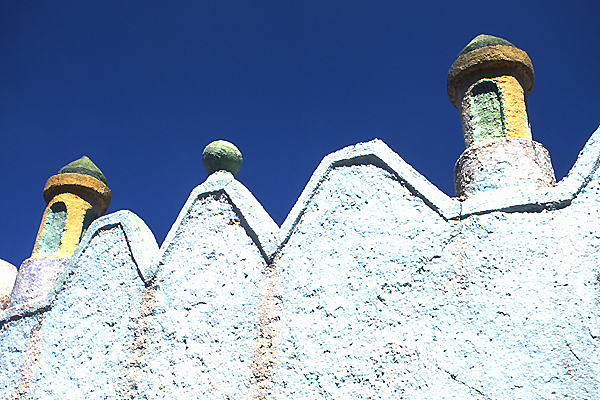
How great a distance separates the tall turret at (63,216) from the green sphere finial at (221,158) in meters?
1.59

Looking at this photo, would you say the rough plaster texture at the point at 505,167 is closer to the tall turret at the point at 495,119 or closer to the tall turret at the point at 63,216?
the tall turret at the point at 495,119

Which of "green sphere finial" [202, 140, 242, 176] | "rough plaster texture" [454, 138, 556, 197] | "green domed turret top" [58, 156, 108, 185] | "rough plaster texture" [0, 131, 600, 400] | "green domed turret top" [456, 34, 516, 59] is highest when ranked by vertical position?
"green domed turret top" [58, 156, 108, 185]

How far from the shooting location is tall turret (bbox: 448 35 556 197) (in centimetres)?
261

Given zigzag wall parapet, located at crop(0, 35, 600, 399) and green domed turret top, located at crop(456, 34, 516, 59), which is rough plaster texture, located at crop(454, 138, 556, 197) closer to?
zigzag wall parapet, located at crop(0, 35, 600, 399)

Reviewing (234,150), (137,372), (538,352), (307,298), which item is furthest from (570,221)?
(137,372)

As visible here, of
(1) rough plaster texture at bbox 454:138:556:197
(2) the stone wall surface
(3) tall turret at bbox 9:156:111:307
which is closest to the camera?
(1) rough plaster texture at bbox 454:138:556:197

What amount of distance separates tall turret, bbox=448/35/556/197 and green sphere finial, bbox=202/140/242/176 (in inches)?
63.2

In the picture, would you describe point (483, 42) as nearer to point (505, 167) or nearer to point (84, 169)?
point (505, 167)

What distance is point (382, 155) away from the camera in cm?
280

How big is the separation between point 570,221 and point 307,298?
138cm

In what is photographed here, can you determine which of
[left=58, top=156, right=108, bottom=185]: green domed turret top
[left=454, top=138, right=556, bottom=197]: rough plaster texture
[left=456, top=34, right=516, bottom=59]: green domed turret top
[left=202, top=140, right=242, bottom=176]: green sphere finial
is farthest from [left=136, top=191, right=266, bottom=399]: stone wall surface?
[left=456, top=34, right=516, bottom=59]: green domed turret top

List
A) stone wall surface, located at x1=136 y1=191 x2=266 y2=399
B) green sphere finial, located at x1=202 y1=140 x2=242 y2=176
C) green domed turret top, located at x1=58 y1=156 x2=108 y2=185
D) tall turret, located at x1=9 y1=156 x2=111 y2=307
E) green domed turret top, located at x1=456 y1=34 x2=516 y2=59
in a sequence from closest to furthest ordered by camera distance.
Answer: stone wall surface, located at x1=136 y1=191 x2=266 y2=399 < green domed turret top, located at x1=456 y1=34 x2=516 y2=59 < green sphere finial, located at x1=202 y1=140 x2=242 y2=176 < tall turret, located at x1=9 y1=156 x2=111 y2=307 < green domed turret top, located at x1=58 y1=156 x2=108 y2=185

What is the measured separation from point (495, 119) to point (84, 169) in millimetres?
3641

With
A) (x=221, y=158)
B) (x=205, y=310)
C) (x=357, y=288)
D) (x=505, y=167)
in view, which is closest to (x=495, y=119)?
(x=505, y=167)
